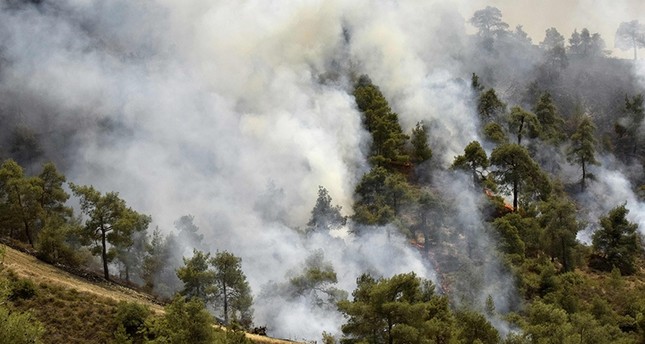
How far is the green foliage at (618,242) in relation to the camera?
224ft

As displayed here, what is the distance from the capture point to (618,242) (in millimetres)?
69000

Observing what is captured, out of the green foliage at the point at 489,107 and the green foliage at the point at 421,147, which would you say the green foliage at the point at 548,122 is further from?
the green foliage at the point at 421,147

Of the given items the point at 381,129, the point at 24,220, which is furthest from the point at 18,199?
the point at 381,129

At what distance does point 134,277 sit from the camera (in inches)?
2324

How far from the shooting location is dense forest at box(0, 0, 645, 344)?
162ft

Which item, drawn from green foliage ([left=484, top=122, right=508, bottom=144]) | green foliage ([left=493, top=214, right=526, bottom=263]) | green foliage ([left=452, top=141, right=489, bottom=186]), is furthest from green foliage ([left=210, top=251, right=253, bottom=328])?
green foliage ([left=484, top=122, right=508, bottom=144])

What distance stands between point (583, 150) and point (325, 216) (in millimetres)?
42547

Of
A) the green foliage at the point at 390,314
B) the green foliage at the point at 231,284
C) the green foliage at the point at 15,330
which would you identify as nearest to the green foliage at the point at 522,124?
the green foliage at the point at 231,284

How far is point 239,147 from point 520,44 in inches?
3091

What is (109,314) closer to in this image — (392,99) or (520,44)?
(392,99)

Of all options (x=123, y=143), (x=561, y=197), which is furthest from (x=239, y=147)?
(x=561, y=197)

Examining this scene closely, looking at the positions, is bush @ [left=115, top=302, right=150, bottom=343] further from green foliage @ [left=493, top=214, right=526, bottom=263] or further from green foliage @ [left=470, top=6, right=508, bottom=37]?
green foliage @ [left=470, top=6, right=508, bottom=37]

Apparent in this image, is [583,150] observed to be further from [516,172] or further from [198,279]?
[198,279]

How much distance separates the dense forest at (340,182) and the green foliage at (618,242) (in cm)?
23
